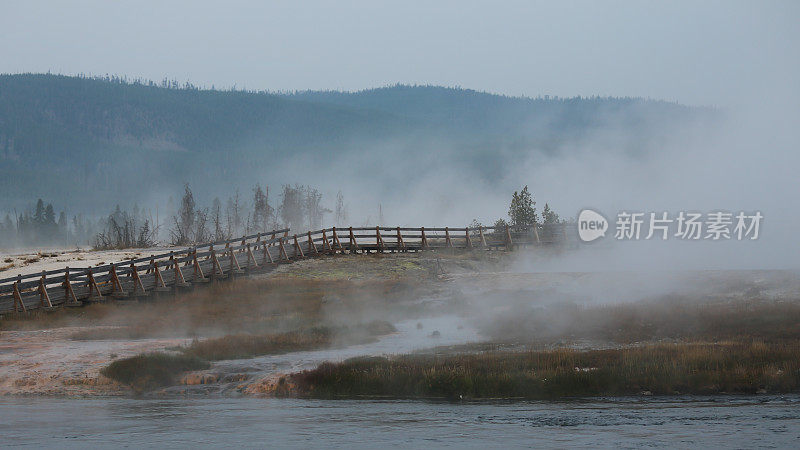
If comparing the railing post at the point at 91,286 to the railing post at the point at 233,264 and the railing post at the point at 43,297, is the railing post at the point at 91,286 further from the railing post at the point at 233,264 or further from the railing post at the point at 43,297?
the railing post at the point at 233,264

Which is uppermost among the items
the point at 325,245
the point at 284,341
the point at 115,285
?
the point at 325,245

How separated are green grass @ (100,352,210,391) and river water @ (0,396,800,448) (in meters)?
2.19

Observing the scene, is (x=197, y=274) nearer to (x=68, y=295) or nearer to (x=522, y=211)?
(x=68, y=295)

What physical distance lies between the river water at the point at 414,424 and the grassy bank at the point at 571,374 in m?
0.72

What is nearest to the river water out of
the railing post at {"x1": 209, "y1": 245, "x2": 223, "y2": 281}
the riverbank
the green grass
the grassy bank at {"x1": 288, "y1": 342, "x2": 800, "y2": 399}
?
the grassy bank at {"x1": 288, "y1": 342, "x2": 800, "y2": 399}

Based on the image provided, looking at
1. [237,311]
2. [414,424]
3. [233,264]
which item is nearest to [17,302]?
[237,311]

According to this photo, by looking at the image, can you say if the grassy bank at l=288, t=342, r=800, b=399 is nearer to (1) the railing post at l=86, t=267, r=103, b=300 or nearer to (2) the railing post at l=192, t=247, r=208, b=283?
(1) the railing post at l=86, t=267, r=103, b=300

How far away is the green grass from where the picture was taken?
2275 cm

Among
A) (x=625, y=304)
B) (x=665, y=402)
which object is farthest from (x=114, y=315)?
(x=665, y=402)

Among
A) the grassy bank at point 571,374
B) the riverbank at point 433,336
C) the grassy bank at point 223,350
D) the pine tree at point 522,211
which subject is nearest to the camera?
the grassy bank at point 571,374

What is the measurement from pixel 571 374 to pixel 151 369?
1107cm

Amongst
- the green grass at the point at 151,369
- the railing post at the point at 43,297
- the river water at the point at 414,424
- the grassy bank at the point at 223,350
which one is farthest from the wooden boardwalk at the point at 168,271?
the river water at the point at 414,424

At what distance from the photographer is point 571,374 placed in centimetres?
2047

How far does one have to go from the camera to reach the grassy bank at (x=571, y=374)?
65.4ft
